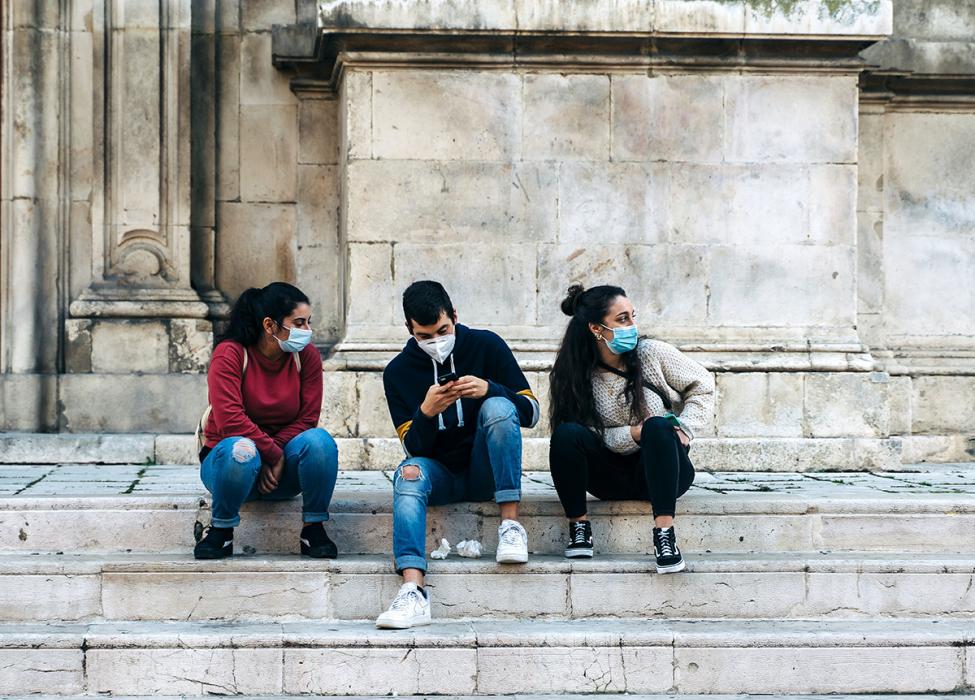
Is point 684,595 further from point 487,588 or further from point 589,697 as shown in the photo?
point 487,588

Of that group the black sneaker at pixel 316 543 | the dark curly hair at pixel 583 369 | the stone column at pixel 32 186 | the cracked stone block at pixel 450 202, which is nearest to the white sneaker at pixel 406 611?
the black sneaker at pixel 316 543

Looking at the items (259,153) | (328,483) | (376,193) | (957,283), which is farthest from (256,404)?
(957,283)

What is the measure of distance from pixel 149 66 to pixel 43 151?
3.09 feet

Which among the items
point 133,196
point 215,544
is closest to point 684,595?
point 215,544

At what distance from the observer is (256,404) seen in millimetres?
6430

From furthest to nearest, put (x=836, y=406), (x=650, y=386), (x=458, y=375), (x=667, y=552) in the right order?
(x=836, y=406) < (x=650, y=386) < (x=458, y=375) < (x=667, y=552)

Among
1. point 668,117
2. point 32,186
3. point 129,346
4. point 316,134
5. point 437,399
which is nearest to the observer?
point 437,399

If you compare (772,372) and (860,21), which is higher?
(860,21)

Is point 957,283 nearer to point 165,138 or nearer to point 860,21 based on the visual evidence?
point 860,21

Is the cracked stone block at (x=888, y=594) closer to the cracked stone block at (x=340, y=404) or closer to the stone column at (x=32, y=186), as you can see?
the cracked stone block at (x=340, y=404)

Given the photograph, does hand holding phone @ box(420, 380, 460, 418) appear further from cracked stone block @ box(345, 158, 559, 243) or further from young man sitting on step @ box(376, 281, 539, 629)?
cracked stone block @ box(345, 158, 559, 243)

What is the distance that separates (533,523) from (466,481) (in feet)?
1.23

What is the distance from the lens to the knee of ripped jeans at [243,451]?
6.06 meters

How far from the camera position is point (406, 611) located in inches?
228
